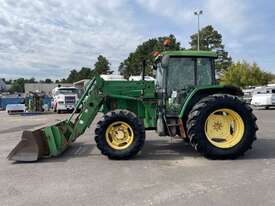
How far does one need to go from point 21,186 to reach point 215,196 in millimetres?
3388

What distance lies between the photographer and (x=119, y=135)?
1011cm

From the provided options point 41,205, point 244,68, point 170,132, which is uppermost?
point 244,68

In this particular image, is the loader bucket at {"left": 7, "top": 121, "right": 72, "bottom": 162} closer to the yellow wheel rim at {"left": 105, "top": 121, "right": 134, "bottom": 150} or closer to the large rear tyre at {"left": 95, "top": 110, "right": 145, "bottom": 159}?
the large rear tyre at {"left": 95, "top": 110, "right": 145, "bottom": 159}

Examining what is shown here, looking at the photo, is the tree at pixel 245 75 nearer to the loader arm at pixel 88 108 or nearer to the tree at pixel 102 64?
the tree at pixel 102 64

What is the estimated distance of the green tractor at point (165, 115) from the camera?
9.88 meters

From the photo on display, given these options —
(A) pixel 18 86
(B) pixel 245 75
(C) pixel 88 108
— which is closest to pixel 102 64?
(B) pixel 245 75

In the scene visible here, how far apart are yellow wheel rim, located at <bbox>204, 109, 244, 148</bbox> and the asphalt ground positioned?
52cm

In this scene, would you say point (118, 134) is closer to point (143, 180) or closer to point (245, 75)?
point (143, 180)

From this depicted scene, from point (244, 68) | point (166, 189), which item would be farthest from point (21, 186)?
point (244, 68)

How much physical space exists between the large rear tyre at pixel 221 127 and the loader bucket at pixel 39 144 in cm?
317

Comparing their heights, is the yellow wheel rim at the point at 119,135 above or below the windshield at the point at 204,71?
below

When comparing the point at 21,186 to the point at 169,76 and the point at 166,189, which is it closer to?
the point at 166,189

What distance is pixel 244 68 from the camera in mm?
73188

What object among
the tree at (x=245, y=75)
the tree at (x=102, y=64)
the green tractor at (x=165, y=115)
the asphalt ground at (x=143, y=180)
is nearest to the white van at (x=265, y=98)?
the asphalt ground at (x=143, y=180)
